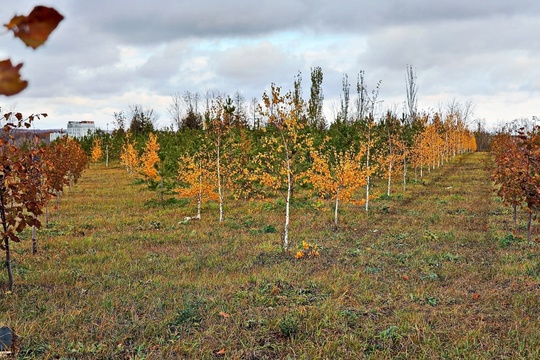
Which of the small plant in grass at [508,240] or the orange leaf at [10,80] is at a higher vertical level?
the orange leaf at [10,80]

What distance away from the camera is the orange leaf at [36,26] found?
0.97 m

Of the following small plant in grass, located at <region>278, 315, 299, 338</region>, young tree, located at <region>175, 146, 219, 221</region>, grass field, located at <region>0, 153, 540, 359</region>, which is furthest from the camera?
young tree, located at <region>175, 146, 219, 221</region>

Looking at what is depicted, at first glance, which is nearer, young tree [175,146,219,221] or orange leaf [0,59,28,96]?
orange leaf [0,59,28,96]

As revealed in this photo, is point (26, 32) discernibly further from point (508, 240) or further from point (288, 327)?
point (508, 240)

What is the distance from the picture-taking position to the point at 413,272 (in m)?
8.48

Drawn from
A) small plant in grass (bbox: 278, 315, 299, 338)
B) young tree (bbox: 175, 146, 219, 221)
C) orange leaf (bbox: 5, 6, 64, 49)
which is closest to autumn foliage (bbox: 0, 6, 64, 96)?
orange leaf (bbox: 5, 6, 64, 49)

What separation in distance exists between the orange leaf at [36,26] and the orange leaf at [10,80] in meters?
0.07

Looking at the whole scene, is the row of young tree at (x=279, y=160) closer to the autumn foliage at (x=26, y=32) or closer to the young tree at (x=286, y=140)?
the young tree at (x=286, y=140)

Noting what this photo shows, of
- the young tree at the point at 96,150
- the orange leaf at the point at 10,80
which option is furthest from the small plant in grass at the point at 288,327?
the young tree at the point at 96,150

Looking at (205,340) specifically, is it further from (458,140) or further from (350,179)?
(458,140)

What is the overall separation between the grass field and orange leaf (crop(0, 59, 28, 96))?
14.8 ft

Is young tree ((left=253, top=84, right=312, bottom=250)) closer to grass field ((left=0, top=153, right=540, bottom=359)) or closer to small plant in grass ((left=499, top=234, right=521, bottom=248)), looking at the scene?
grass field ((left=0, top=153, right=540, bottom=359))

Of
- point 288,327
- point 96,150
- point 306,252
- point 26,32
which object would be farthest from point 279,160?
point 96,150

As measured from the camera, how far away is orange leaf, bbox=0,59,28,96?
99cm
